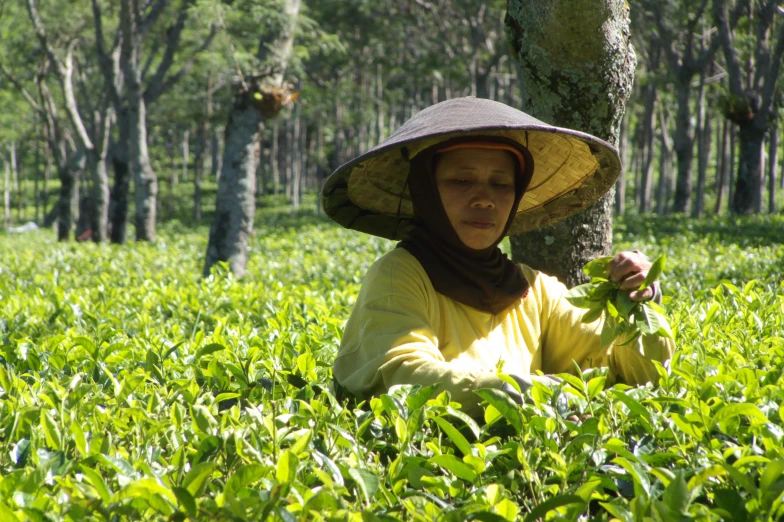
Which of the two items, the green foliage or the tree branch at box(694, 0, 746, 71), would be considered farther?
the tree branch at box(694, 0, 746, 71)

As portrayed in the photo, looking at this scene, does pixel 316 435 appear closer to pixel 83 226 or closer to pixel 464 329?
pixel 464 329

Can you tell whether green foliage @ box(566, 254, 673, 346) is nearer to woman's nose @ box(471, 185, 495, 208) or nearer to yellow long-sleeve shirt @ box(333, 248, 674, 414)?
yellow long-sleeve shirt @ box(333, 248, 674, 414)

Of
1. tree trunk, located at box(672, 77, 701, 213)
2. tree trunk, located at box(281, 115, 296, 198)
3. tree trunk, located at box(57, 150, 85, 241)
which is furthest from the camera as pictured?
tree trunk, located at box(281, 115, 296, 198)

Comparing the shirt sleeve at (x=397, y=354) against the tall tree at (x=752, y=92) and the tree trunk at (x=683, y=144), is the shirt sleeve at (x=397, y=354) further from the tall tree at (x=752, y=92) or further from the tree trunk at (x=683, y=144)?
the tree trunk at (x=683, y=144)

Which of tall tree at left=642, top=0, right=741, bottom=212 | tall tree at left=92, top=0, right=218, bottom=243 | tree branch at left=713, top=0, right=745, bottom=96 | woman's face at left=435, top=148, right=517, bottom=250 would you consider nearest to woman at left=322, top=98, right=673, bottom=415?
woman's face at left=435, top=148, right=517, bottom=250

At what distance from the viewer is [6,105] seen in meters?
28.8

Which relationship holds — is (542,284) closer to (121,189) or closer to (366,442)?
(366,442)

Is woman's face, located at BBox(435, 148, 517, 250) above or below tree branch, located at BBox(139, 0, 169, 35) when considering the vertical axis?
below

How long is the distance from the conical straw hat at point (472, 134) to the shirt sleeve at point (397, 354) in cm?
A: 47

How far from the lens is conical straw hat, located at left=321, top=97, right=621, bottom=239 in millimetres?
2357

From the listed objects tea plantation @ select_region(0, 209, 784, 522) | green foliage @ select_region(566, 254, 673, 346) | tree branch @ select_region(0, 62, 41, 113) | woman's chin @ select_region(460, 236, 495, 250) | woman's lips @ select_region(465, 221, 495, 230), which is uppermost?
tree branch @ select_region(0, 62, 41, 113)

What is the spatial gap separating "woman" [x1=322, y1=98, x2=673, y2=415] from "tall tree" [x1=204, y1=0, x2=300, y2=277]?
5.45 meters

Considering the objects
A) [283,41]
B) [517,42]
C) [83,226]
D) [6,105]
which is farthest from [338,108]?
[517,42]

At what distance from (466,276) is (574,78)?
61.0 inches
